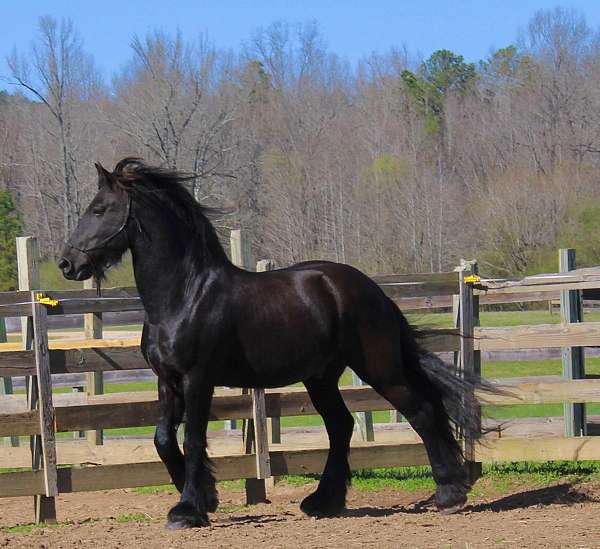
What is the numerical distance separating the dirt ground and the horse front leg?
0.12 metres

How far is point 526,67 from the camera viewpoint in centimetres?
5266

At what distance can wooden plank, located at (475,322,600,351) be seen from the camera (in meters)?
7.98

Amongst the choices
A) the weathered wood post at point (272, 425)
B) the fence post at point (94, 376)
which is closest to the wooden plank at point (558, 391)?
the weathered wood post at point (272, 425)

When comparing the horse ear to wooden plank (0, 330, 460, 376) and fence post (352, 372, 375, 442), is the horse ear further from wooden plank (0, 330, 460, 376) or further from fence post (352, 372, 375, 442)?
fence post (352, 372, 375, 442)

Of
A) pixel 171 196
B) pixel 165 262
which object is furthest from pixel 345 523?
pixel 171 196

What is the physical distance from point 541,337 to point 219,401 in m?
2.73

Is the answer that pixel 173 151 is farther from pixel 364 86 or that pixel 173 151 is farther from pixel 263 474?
pixel 263 474

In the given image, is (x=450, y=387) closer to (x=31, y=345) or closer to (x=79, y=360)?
(x=79, y=360)

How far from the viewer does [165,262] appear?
6.57 m

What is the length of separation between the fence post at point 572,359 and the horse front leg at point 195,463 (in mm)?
4223

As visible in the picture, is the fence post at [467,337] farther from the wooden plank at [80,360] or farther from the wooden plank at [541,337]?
the wooden plank at [80,360]

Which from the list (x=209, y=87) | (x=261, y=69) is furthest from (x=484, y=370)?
(x=261, y=69)

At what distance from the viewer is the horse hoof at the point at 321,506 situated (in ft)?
22.9

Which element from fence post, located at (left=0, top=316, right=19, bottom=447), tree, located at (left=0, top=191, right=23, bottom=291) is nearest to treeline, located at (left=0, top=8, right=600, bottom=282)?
tree, located at (left=0, top=191, right=23, bottom=291)
